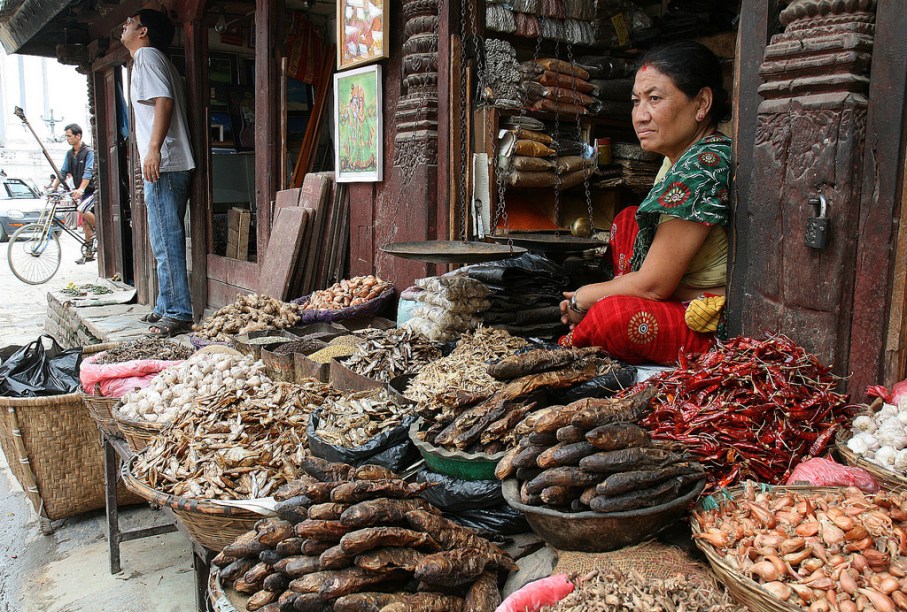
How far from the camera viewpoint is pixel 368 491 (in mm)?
2008

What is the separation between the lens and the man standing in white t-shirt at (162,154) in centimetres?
675

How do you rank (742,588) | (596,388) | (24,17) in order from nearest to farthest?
1. (742,588)
2. (596,388)
3. (24,17)

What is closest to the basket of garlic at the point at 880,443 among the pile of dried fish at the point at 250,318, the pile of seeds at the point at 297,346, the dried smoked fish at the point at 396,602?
the dried smoked fish at the point at 396,602

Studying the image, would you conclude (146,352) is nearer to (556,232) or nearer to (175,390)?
(175,390)

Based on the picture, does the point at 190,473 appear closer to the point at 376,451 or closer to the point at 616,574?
the point at 376,451

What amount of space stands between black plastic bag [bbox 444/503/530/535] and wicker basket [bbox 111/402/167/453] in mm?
1558

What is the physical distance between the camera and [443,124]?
470cm

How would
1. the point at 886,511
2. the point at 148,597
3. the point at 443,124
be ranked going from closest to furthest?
the point at 886,511, the point at 148,597, the point at 443,124

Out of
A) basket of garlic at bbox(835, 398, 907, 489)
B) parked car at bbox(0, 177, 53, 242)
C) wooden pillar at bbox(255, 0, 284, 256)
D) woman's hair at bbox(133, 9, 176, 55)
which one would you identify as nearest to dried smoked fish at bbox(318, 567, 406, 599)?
basket of garlic at bbox(835, 398, 907, 489)

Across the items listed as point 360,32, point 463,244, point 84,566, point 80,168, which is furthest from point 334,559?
point 80,168

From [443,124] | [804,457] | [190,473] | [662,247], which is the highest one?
[443,124]

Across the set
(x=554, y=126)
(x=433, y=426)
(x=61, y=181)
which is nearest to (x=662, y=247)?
(x=433, y=426)

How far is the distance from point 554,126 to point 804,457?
148 inches

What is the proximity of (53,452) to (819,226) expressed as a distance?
4.09m
